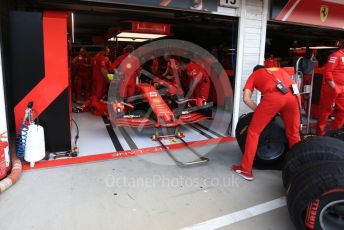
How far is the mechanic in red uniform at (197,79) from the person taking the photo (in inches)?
248

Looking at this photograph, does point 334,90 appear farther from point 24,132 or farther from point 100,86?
point 100,86

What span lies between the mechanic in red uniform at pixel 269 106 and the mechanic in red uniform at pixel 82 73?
6.70m

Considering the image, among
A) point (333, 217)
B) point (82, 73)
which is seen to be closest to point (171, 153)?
point (333, 217)

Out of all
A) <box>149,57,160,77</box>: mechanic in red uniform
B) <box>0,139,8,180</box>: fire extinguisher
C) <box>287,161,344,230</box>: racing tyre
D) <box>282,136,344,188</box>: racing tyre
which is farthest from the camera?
<box>149,57,160,77</box>: mechanic in red uniform

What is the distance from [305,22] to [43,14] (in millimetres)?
4547

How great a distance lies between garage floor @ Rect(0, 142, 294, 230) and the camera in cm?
240

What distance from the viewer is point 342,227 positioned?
1.99 m

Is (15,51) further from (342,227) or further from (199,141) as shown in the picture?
(342,227)

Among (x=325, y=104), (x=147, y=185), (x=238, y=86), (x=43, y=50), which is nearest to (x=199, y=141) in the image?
(x=238, y=86)

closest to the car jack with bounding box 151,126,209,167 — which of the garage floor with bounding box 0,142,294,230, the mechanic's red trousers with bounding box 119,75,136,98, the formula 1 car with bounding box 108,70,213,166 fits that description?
the formula 1 car with bounding box 108,70,213,166

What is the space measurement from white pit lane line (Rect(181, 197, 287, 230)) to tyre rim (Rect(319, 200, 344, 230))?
2.16 ft

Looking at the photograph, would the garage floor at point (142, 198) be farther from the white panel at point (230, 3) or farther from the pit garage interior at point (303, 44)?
the pit garage interior at point (303, 44)

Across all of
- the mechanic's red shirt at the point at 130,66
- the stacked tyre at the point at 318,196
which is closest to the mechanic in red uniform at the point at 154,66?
the mechanic's red shirt at the point at 130,66

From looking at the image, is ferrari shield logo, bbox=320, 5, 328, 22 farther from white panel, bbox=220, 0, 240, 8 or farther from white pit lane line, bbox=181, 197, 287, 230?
A: white pit lane line, bbox=181, 197, 287, 230
